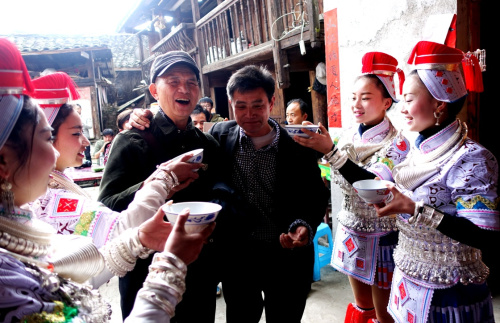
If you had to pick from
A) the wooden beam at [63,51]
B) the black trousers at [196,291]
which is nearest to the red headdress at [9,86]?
→ the black trousers at [196,291]

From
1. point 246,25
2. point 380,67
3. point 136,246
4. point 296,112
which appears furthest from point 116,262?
point 246,25

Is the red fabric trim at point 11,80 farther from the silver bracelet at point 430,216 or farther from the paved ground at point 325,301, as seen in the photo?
the paved ground at point 325,301

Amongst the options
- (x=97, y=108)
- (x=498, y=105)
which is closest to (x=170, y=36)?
(x=97, y=108)

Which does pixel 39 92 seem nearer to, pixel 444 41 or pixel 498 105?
pixel 444 41

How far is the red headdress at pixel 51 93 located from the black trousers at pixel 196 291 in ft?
3.40

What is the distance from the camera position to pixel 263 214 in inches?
89.6

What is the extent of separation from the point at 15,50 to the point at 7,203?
1.59ft

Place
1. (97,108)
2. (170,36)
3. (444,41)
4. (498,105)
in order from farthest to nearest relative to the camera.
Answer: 1. (97,108)
2. (170,36)
3. (498,105)
4. (444,41)

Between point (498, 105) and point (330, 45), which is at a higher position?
point (330, 45)

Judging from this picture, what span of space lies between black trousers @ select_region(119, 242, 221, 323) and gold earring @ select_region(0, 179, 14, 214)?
1.12 metres

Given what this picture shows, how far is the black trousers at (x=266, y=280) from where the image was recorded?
226 centimetres

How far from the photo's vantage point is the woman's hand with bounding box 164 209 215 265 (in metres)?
1.13

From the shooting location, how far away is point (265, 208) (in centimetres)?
228

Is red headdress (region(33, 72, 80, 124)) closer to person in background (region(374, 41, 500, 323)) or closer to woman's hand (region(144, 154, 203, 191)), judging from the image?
woman's hand (region(144, 154, 203, 191))
